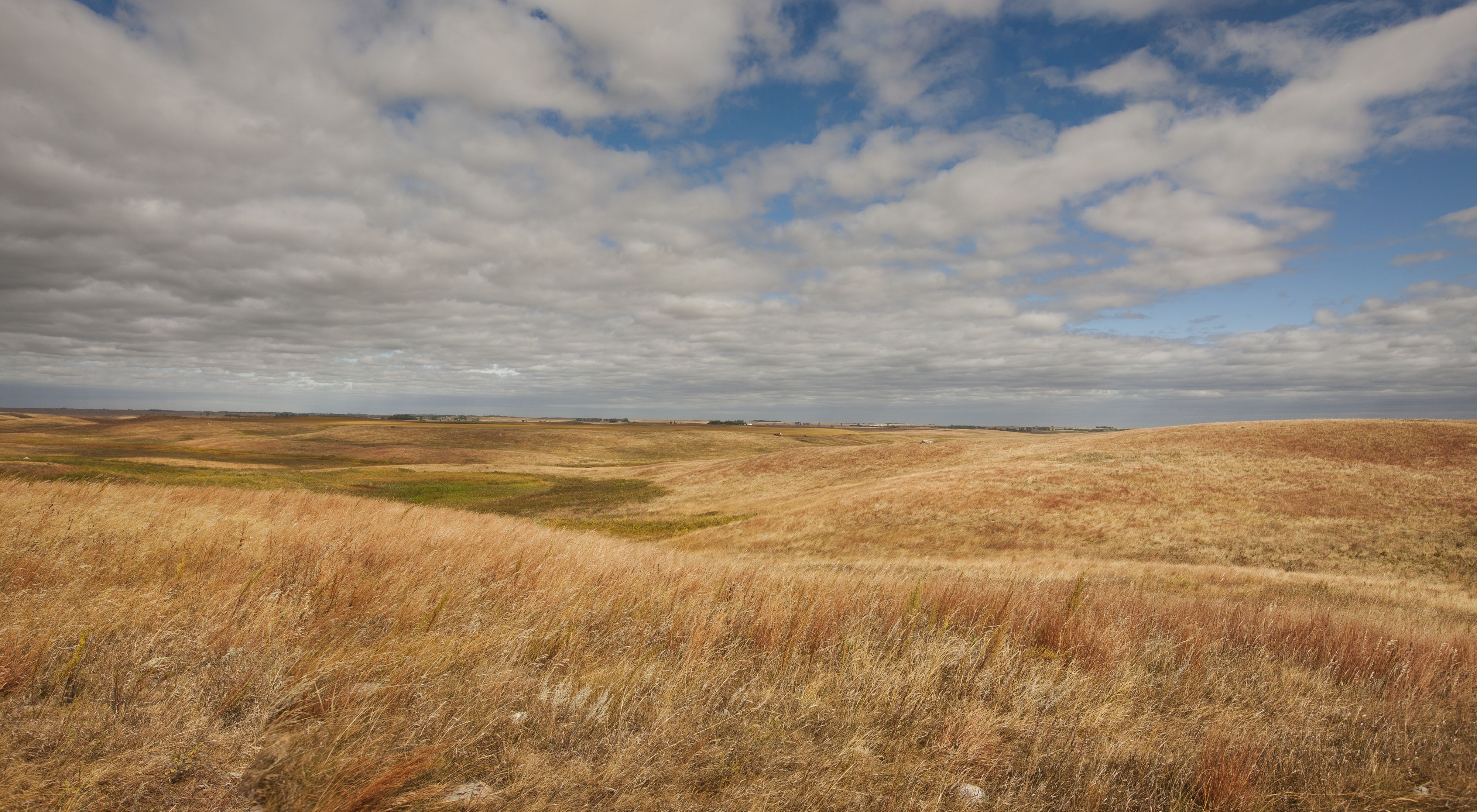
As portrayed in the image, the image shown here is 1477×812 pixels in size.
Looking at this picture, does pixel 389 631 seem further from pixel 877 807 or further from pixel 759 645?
pixel 877 807

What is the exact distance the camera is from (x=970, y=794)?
3.73 meters

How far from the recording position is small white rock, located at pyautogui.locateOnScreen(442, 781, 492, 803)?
2984 mm

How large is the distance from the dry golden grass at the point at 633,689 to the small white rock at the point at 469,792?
4 cm

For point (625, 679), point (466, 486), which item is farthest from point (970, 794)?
point (466, 486)

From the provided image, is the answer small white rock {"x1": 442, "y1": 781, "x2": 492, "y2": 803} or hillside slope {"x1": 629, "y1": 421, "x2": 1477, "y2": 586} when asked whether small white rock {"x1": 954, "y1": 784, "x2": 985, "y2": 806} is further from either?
hillside slope {"x1": 629, "y1": 421, "x2": 1477, "y2": 586}

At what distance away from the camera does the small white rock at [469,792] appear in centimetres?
298

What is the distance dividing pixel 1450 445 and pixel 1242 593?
37335 mm

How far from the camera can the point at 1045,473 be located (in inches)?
1550

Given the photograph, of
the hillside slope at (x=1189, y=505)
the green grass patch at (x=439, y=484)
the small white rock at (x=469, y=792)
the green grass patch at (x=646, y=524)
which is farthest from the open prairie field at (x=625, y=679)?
the green grass patch at (x=439, y=484)

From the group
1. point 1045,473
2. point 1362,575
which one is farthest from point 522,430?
point 1362,575

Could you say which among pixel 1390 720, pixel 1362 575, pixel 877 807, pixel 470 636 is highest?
pixel 470 636

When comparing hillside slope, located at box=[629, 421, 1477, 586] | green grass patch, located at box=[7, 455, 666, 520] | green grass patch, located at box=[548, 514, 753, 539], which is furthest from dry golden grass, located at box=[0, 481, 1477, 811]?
green grass patch, located at box=[7, 455, 666, 520]

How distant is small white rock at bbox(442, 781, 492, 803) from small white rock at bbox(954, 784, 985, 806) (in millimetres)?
2690

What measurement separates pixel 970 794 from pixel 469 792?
291 centimetres
